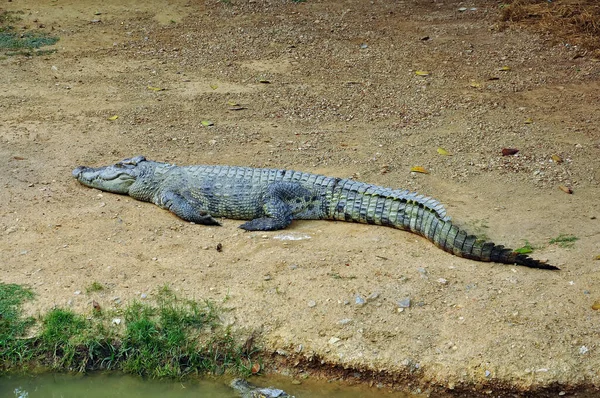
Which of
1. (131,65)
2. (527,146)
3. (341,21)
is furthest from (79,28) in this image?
(527,146)

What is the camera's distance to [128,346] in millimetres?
4809

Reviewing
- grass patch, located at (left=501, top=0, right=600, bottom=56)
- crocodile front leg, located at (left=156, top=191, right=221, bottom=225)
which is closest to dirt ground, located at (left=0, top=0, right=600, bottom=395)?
crocodile front leg, located at (left=156, top=191, right=221, bottom=225)

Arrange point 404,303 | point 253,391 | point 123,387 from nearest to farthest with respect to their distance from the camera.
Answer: point 253,391 → point 123,387 → point 404,303

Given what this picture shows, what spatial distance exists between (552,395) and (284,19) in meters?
7.91

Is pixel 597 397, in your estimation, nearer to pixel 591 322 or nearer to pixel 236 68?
pixel 591 322

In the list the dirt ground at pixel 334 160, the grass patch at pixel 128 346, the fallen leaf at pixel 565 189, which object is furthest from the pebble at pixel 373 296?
the fallen leaf at pixel 565 189

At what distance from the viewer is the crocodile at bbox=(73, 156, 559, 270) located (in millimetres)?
6141

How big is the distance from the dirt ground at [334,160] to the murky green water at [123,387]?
19 centimetres

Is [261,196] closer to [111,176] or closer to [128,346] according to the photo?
[111,176]

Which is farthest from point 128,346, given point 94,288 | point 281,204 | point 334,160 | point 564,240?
point 564,240

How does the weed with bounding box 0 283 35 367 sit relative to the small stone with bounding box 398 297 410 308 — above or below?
below

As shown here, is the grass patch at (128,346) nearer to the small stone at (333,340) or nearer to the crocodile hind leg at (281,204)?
the small stone at (333,340)

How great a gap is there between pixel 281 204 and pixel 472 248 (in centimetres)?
168

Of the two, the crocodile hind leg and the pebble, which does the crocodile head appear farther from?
the pebble
